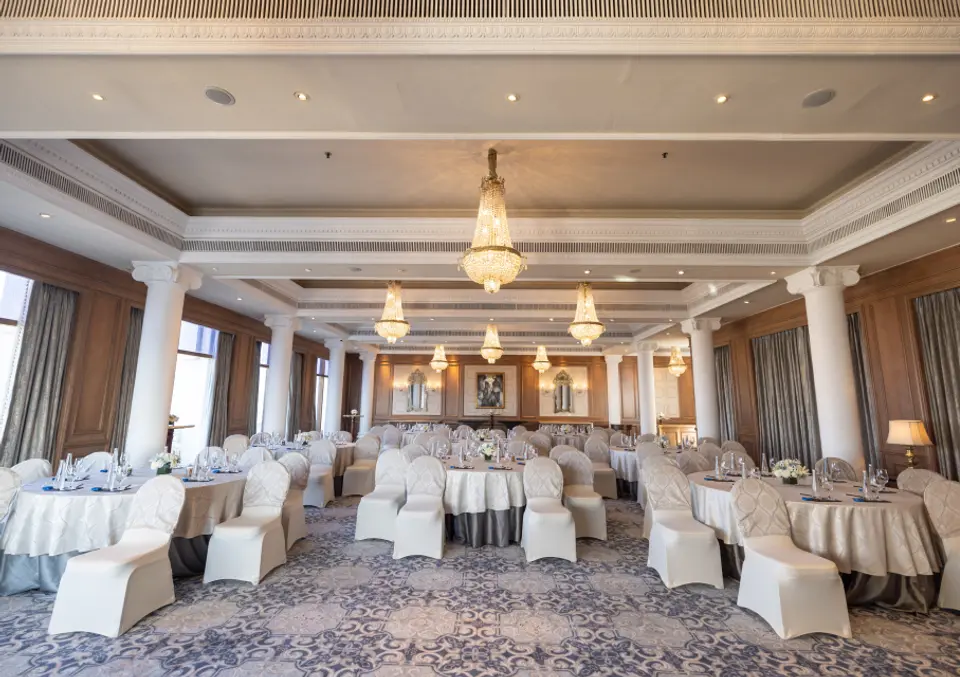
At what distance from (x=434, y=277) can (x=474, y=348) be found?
10028mm

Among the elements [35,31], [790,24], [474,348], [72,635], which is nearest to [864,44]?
[790,24]

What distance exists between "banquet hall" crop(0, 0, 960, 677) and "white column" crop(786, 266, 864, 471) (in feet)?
0.16

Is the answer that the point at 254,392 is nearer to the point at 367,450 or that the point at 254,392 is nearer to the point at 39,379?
the point at 367,450

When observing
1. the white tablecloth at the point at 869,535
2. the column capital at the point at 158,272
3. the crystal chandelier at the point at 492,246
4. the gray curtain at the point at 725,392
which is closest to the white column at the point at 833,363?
the white tablecloth at the point at 869,535

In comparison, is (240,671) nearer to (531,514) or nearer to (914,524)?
(531,514)

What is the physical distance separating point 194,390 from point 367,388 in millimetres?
7183

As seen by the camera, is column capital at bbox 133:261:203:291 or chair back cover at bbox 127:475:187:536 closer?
chair back cover at bbox 127:475:187:536

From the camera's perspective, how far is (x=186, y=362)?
9578 millimetres

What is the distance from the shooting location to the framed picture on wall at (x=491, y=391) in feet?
57.5

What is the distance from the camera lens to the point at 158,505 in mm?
3701

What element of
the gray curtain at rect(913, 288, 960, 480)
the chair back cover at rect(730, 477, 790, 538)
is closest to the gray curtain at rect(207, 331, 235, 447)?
the chair back cover at rect(730, 477, 790, 538)

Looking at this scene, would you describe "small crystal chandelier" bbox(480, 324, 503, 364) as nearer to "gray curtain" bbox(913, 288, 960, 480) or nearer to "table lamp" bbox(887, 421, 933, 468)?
"table lamp" bbox(887, 421, 933, 468)

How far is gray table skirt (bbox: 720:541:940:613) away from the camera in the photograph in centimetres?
358

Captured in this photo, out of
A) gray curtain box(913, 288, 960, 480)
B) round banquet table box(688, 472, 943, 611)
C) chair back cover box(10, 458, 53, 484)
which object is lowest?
round banquet table box(688, 472, 943, 611)
